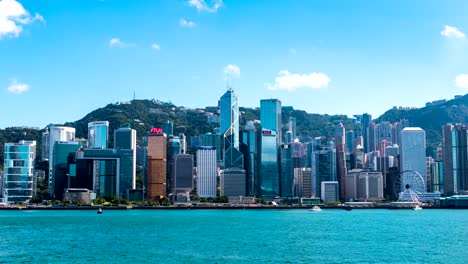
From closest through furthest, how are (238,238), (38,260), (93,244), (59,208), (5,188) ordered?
(38,260), (93,244), (238,238), (59,208), (5,188)

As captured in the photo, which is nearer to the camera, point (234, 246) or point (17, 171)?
point (234, 246)

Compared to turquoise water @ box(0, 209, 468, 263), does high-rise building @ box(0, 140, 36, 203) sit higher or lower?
higher

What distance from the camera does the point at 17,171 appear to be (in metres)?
189

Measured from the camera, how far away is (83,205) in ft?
589

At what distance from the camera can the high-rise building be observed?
189 m

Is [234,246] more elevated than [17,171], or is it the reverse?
[17,171]

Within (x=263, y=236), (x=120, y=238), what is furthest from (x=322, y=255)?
(x=120, y=238)

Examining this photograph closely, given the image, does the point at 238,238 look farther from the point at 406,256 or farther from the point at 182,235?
the point at 406,256

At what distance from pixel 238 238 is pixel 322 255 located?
1605 cm

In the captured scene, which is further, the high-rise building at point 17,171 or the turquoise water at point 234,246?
the high-rise building at point 17,171

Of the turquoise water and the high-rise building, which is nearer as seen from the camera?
the turquoise water

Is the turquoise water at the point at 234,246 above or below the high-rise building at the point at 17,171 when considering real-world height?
below

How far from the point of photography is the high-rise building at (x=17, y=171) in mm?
188625

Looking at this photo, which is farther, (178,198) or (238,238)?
(178,198)
